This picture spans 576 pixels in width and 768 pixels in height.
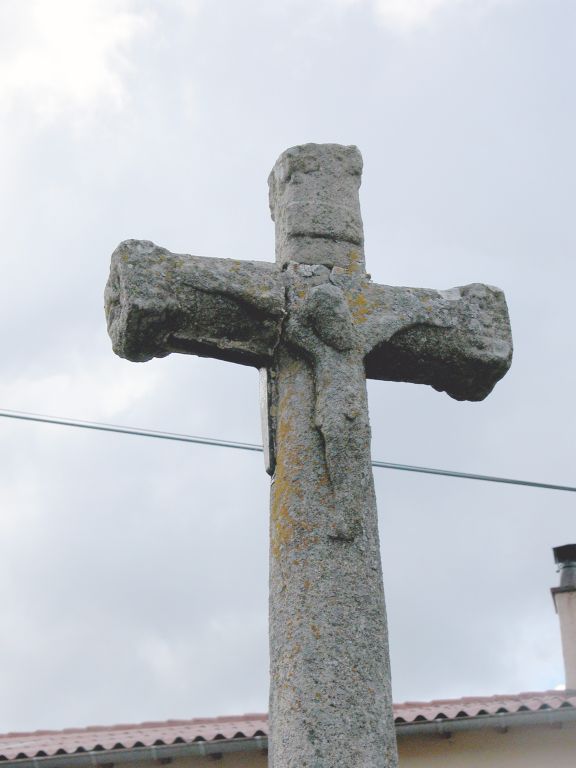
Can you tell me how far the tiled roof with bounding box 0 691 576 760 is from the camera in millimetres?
12188

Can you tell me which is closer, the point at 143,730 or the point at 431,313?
the point at 431,313

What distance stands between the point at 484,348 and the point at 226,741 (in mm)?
7558

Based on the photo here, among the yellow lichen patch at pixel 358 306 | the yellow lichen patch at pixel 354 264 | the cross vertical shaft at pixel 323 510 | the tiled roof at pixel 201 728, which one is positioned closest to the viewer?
the cross vertical shaft at pixel 323 510

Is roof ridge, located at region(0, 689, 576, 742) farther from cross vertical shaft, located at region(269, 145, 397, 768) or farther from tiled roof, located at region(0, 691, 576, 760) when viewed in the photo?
cross vertical shaft, located at region(269, 145, 397, 768)

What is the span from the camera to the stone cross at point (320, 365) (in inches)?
177

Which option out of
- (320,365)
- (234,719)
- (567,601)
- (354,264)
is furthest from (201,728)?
(320,365)

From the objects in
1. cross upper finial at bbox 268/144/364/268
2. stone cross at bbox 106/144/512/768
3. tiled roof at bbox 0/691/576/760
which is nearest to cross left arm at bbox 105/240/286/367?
stone cross at bbox 106/144/512/768

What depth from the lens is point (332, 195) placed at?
18.2 feet

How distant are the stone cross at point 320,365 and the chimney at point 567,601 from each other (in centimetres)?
995

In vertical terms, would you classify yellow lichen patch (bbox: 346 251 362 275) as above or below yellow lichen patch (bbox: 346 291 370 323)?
above

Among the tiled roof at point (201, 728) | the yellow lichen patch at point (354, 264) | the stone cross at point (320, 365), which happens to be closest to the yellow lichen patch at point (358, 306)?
the stone cross at point (320, 365)

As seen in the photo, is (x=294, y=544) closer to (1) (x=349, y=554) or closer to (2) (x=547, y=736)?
(1) (x=349, y=554)

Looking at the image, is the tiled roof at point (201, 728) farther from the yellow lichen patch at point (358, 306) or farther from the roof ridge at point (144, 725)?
the yellow lichen patch at point (358, 306)

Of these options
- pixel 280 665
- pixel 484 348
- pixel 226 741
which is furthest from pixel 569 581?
pixel 280 665
